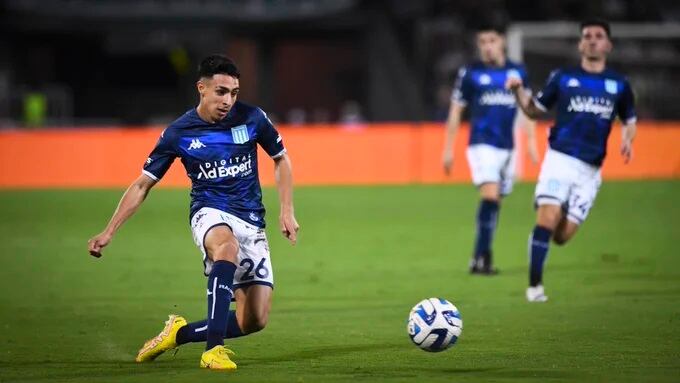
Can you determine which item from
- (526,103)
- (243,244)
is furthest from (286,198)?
(526,103)

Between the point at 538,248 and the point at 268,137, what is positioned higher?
the point at 268,137

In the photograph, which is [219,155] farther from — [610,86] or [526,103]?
[610,86]

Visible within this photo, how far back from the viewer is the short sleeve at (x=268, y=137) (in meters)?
8.68

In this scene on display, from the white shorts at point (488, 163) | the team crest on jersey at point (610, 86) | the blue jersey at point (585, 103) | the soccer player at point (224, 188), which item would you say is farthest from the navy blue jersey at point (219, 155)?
the white shorts at point (488, 163)

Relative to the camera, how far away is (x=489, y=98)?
47.6 feet

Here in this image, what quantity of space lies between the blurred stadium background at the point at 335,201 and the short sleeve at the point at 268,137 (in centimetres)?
137

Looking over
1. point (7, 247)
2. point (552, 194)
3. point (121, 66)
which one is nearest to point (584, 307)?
point (552, 194)

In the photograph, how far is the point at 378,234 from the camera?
741 inches

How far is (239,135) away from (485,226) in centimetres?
594

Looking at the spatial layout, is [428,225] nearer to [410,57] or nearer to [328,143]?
[328,143]

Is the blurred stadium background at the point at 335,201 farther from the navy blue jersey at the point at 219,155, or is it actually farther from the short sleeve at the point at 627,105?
the short sleeve at the point at 627,105

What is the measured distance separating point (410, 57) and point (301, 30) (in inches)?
138

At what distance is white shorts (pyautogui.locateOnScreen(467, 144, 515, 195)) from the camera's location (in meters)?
14.4

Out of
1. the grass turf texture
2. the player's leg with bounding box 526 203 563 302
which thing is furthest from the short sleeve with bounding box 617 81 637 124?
the grass turf texture
